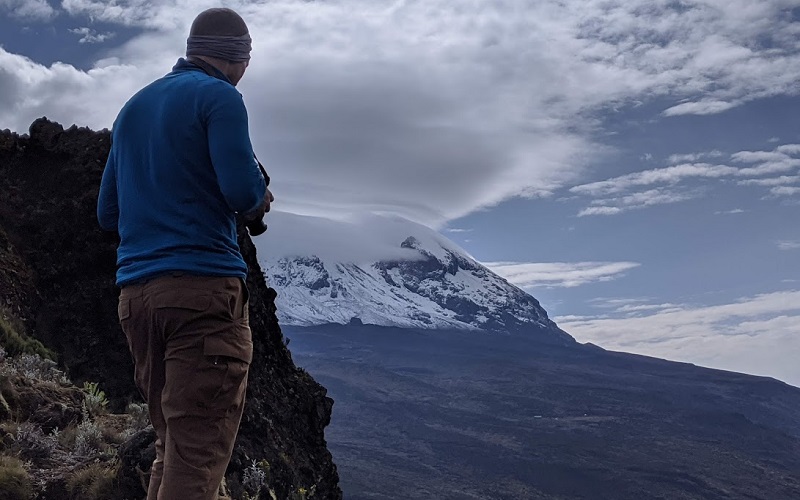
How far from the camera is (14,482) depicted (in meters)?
Answer: 4.91

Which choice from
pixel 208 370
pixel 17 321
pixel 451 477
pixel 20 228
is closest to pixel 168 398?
pixel 208 370

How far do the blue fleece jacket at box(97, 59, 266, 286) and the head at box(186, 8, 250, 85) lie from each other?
0.11m

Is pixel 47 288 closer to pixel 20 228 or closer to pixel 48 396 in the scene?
pixel 20 228

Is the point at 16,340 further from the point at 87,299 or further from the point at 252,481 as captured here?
the point at 252,481

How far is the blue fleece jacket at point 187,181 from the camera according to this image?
292cm

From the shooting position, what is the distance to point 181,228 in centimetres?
297

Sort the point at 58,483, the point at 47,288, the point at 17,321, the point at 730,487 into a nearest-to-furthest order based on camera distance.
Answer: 1. the point at 58,483
2. the point at 17,321
3. the point at 47,288
4. the point at 730,487

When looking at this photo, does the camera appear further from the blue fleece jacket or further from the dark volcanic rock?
the dark volcanic rock

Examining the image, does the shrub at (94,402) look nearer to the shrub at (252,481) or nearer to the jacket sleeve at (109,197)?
the shrub at (252,481)

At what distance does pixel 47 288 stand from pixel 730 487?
210 metres

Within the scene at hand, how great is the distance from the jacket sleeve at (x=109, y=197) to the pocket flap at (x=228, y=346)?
0.94 meters

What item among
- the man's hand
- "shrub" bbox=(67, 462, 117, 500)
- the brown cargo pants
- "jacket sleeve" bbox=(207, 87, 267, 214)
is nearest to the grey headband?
"jacket sleeve" bbox=(207, 87, 267, 214)

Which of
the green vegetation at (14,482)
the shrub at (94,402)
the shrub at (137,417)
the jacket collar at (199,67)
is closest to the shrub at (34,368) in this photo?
the shrub at (94,402)

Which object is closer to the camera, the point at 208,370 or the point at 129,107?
the point at 208,370
